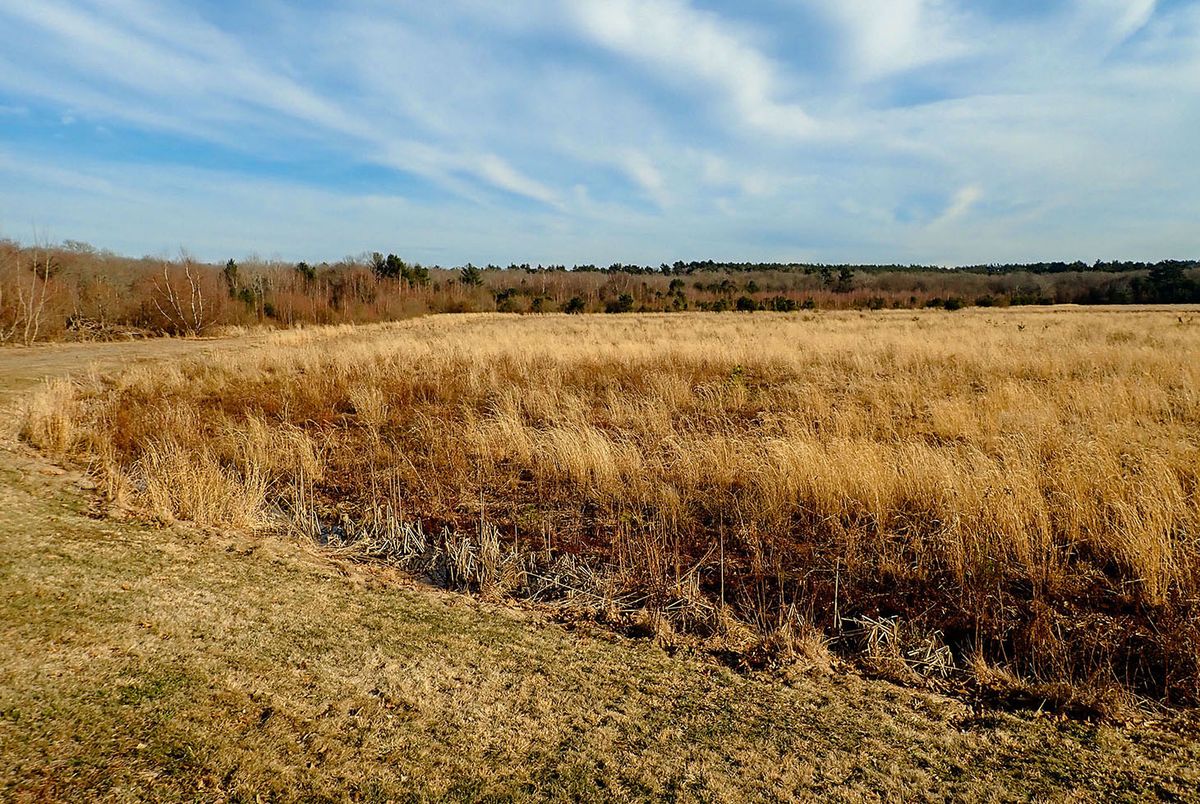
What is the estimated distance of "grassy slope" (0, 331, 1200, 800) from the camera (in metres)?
2.14

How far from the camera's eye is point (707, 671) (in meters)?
3.15

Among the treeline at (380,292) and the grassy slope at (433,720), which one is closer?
the grassy slope at (433,720)

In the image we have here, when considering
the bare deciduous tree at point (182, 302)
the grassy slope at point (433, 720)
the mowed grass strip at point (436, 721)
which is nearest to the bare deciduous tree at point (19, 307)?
the bare deciduous tree at point (182, 302)

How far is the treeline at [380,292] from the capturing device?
25656mm

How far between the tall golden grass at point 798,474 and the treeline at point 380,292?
760 inches

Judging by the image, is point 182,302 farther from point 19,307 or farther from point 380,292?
point 380,292

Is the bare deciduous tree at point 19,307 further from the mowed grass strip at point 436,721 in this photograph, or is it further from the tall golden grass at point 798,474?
the mowed grass strip at point 436,721

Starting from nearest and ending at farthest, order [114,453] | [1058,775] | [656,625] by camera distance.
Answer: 1. [1058,775]
2. [656,625]
3. [114,453]

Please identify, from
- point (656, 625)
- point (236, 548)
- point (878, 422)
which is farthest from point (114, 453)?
point (878, 422)

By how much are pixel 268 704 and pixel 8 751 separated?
0.78 m

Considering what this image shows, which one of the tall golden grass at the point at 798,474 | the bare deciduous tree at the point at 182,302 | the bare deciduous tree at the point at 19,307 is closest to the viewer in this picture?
the tall golden grass at the point at 798,474

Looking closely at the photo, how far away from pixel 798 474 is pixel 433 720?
4.16m

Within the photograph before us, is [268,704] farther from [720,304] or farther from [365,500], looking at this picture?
[720,304]

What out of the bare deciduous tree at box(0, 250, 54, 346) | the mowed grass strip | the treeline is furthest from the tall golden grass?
the treeline
